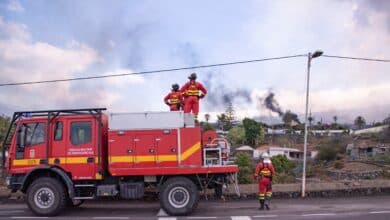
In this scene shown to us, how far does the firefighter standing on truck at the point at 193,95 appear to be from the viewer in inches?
556

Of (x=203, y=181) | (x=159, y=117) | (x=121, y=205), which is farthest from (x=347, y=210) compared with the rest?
(x=121, y=205)

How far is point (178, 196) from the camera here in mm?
11969

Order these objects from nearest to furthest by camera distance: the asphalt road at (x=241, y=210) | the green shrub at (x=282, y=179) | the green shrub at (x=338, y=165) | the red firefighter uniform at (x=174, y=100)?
the asphalt road at (x=241, y=210) → the red firefighter uniform at (x=174, y=100) → the green shrub at (x=282, y=179) → the green shrub at (x=338, y=165)

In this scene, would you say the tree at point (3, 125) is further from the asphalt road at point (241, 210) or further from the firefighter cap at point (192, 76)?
the firefighter cap at point (192, 76)

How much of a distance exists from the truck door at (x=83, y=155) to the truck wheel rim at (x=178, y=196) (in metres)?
2.13

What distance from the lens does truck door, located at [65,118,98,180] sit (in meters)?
12.2

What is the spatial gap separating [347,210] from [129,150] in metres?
6.10

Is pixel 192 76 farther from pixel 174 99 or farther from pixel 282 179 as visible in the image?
pixel 282 179

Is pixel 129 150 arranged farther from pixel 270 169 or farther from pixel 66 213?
pixel 270 169

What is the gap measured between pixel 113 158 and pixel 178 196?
1985mm

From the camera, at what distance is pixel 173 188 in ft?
39.3

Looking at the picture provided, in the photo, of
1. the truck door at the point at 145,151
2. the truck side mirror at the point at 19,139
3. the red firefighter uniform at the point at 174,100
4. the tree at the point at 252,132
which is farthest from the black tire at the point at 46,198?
the tree at the point at 252,132

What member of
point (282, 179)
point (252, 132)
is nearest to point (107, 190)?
point (282, 179)

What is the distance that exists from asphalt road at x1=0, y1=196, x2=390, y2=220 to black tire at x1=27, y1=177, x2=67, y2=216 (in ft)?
0.92
